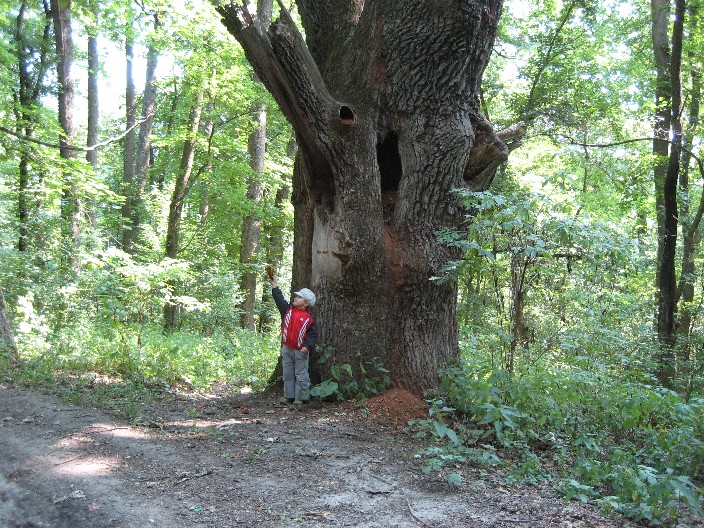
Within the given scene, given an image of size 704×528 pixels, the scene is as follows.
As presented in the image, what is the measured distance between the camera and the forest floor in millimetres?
3711

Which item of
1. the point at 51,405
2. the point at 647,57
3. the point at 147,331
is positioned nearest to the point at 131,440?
the point at 51,405

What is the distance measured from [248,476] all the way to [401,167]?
405 centimetres

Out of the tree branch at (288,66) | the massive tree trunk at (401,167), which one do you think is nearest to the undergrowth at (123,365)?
the massive tree trunk at (401,167)

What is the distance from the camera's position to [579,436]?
557 cm

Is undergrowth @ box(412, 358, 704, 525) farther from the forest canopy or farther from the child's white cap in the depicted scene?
the child's white cap

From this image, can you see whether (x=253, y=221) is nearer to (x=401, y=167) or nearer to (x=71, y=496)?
(x=401, y=167)

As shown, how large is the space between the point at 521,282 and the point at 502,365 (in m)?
1.25

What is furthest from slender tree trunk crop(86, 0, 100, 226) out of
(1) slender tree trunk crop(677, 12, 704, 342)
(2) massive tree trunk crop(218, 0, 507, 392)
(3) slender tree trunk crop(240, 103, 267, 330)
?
(1) slender tree trunk crop(677, 12, 704, 342)

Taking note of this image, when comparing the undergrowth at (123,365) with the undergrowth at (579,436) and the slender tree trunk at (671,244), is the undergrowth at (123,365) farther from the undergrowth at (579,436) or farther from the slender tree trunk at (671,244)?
the slender tree trunk at (671,244)

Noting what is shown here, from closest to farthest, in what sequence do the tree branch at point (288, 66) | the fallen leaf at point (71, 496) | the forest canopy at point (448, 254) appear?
the fallen leaf at point (71, 496) < the forest canopy at point (448, 254) < the tree branch at point (288, 66)

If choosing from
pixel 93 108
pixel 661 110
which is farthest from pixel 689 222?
pixel 93 108

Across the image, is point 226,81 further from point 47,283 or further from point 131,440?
point 131,440

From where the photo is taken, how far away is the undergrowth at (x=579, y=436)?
391 centimetres

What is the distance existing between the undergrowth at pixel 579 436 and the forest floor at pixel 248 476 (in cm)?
22
